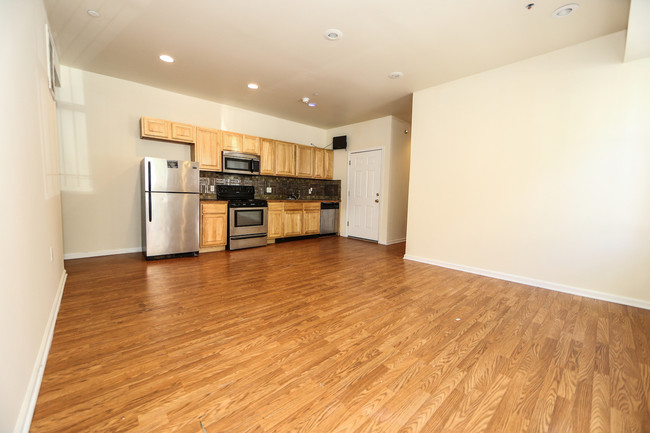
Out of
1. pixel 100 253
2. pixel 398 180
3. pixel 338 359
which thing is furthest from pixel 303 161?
pixel 338 359

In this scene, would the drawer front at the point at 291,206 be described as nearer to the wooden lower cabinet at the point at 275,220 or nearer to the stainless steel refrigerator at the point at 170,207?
the wooden lower cabinet at the point at 275,220

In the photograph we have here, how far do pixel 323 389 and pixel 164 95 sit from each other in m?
5.19

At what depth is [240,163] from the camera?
532cm

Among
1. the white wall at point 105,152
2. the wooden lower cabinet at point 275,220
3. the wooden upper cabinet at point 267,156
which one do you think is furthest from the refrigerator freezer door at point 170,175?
the wooden lower cabinet at point 275,220

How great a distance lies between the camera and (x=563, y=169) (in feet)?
10.3

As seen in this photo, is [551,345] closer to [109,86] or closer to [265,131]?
[265,131]

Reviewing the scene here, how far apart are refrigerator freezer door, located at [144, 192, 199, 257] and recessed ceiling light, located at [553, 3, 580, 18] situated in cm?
497

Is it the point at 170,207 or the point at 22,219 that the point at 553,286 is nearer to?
the point at 22,219

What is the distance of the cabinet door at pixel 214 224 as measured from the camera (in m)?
4.68

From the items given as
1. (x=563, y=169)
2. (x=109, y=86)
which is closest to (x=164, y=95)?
(x=109, y=86)

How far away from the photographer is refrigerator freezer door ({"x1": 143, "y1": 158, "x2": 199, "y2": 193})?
159 inches

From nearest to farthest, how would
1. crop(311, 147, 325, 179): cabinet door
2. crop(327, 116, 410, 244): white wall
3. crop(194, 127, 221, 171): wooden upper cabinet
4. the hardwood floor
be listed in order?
the hardwood floor, crop(194, 127, 221, 171): wooden upper cabinet, crop(327, 116, 410, 244): white wall, crop(311, 147, 325, 179): cabinet door

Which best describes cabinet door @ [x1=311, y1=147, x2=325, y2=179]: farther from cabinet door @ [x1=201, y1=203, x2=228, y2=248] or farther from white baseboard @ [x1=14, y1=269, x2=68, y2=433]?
white baseboard @ [x1=14, y1=269, x2=68, y2=433]

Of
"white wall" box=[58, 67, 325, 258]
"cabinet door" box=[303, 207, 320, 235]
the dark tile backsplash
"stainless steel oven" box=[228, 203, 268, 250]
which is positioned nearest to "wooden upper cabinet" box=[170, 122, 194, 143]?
"white wall" box=[58, 67, 325, 258]
